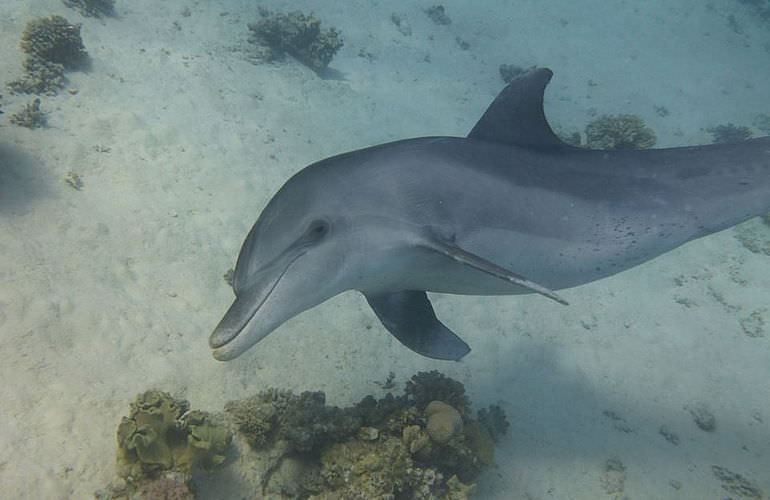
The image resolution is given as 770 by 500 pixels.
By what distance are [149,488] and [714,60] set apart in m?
23.3

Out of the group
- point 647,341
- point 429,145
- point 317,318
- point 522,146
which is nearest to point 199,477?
point 317,318

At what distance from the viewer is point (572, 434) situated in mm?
6051

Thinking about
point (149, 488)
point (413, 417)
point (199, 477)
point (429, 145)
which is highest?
point (429, 145)

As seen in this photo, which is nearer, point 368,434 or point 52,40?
point 368,434

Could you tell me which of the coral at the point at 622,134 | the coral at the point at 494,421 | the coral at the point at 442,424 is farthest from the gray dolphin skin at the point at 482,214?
the coral at the point at 622,134

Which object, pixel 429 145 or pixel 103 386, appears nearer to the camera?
pixel 429 145

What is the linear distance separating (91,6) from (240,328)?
10585mm

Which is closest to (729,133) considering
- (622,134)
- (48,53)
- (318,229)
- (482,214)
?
(622,134)

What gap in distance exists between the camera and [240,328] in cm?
270

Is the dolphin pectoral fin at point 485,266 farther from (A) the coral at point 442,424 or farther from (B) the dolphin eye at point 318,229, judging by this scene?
(A) the coral at point 442,424

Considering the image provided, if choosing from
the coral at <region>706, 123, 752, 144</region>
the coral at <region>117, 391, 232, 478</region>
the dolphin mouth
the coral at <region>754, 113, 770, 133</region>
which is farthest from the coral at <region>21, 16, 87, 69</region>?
the coral at <region>754, 113, 770, 133</region>

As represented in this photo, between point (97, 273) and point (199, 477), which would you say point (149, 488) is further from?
point (97, 273)

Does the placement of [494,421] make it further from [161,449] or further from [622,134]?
[622,134]

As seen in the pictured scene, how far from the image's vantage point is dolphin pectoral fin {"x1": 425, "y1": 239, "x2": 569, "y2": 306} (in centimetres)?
295
